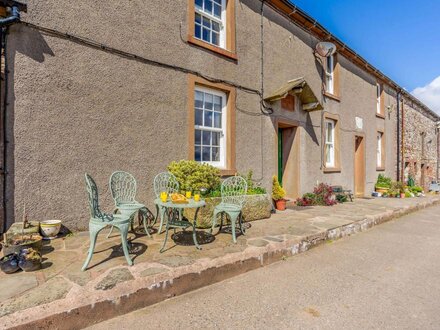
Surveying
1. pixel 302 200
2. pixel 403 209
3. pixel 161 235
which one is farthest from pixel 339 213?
pixel 161 235

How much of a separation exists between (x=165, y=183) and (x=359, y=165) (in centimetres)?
1076

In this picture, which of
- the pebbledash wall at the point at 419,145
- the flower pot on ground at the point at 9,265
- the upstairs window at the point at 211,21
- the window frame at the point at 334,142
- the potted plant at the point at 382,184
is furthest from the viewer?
the pebbledash wall at the point at 419,145

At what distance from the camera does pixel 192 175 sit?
5258 millimetres

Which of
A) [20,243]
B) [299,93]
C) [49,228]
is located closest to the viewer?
[20,243]

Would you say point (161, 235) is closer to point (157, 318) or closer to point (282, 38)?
point (157, 318)

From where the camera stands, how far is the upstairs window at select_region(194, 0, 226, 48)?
6510 mm

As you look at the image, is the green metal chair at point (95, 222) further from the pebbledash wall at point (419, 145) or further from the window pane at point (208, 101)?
the pebbledash wall at point (419, 145)

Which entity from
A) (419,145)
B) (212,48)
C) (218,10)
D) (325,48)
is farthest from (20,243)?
(419,145)

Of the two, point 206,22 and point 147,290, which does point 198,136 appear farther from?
point 147,290

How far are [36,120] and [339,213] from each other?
7285 mm

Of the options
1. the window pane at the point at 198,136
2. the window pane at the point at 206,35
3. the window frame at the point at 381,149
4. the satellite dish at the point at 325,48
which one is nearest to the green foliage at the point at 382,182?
the window frame at the point at 381,149

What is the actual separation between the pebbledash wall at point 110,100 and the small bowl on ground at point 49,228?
236mm

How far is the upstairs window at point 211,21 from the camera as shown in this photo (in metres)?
6.51

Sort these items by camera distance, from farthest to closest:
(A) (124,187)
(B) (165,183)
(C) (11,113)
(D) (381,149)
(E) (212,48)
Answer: (D) (381,149) → (E) (212,48) → (B) (165,183) → (A) (124,187) → (C) (11,113)
